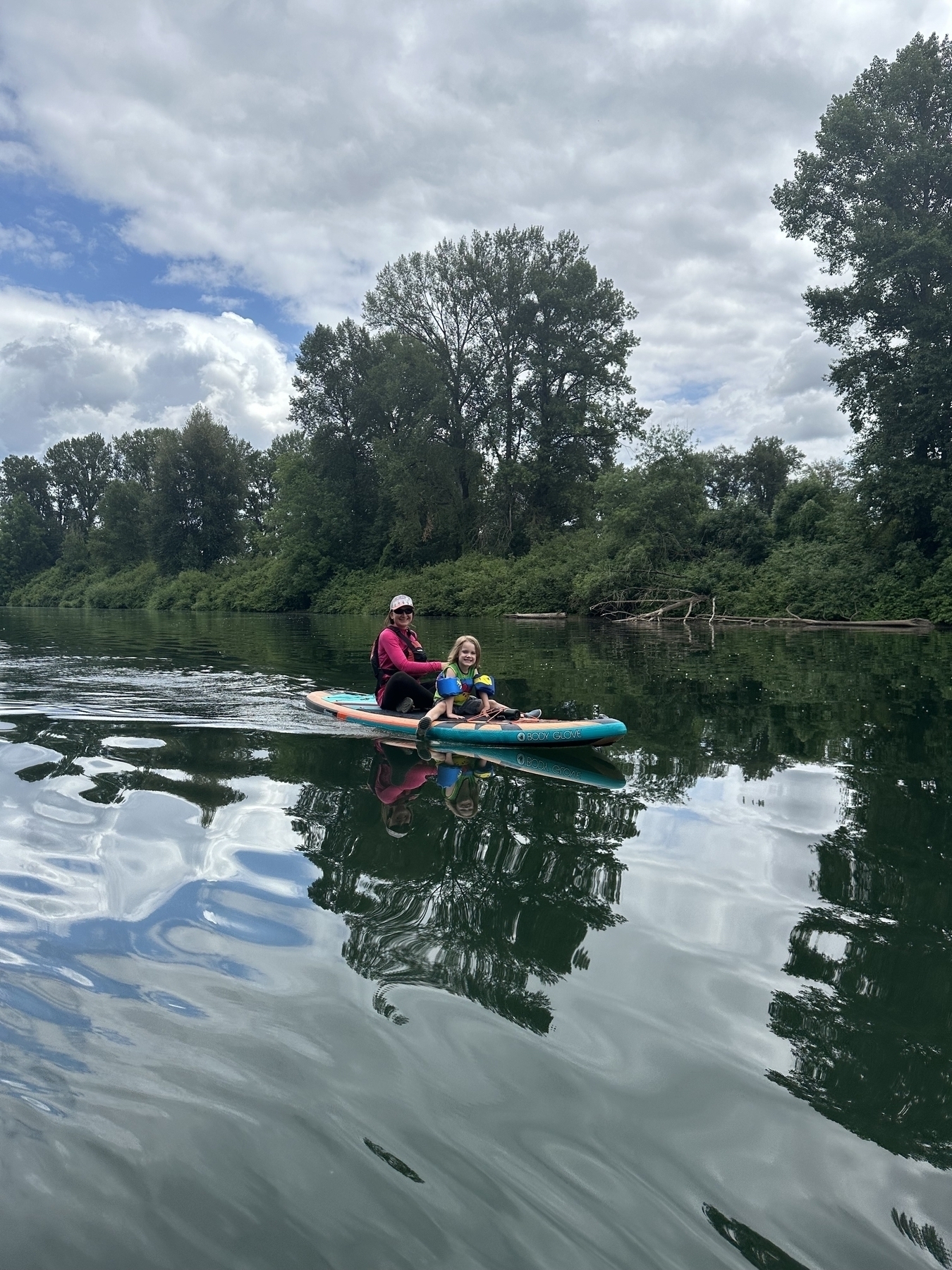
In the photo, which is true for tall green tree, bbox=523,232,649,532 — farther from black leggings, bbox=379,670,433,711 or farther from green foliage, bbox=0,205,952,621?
black leggings, bbox=379,670,433,711

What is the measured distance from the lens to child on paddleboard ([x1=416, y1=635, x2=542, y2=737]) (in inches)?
314

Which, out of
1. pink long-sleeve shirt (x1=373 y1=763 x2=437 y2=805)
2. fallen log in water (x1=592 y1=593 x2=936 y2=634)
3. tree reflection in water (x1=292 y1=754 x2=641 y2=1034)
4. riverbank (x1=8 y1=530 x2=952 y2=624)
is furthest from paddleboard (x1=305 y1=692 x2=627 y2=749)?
riverbank (x1=8 y1=530 x2=952 y2=624)

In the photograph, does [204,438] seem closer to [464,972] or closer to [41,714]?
[41,714]

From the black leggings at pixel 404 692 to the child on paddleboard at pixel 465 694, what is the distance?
1.70ft

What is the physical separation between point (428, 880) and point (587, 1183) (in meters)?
2.18

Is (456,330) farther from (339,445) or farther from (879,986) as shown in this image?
(879,986)

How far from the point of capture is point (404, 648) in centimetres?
935

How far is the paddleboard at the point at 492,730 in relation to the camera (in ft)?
23.4

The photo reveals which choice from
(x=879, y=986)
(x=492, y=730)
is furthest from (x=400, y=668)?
(x=879, y=986)

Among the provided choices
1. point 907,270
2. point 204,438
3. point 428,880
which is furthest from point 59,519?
point 428,880

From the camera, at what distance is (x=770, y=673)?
1239cm

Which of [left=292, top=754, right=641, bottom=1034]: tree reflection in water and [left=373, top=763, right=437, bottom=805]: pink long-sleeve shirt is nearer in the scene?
[left=292, top=754, right=641, bottom=1034]: tree reflection in water

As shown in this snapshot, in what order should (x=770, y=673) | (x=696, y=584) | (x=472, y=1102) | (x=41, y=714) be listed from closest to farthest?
1. (x=472, y=1102)
2. (x=41, y=714)
3. (x=770, y=673)
4. (x=696, y=584)

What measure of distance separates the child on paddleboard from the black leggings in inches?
20.4
